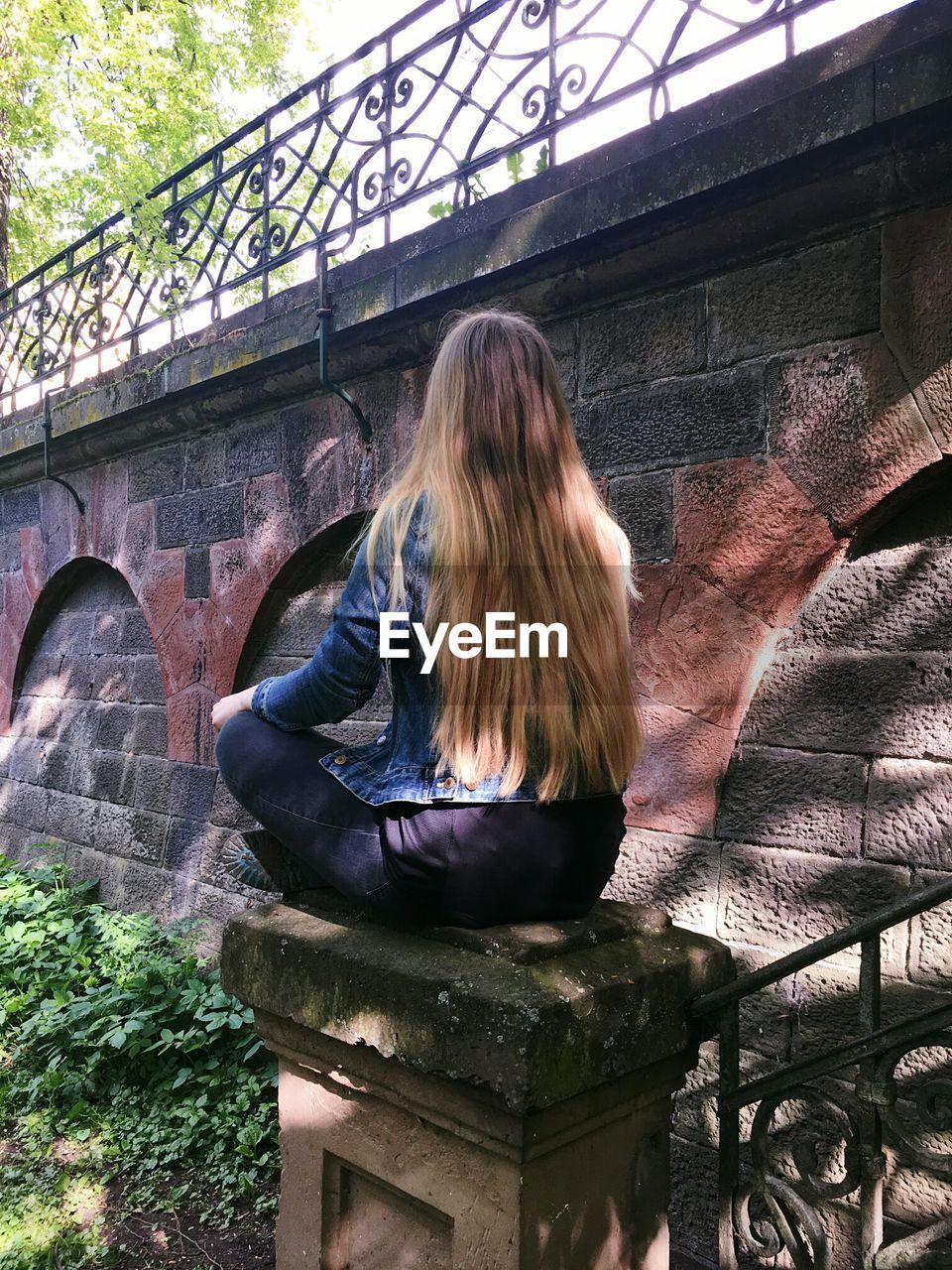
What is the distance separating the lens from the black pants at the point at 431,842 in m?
1.51

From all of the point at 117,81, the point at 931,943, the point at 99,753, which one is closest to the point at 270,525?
the point at 99,753

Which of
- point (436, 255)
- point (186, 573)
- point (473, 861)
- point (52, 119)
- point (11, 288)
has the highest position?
point (52, 119)

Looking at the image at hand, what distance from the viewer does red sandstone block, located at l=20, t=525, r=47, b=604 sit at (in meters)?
6.01

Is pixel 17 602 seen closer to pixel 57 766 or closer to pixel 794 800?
pixel 57 766

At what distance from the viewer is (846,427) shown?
2402mm

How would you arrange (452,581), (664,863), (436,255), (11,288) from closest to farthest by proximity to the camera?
(452,581) < (664,863) < (436,255) < (11,288)

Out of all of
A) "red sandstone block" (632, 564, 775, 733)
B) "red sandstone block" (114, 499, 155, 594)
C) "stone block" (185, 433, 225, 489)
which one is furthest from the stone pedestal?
"red sandstone block" (114, 499, 155, 594)

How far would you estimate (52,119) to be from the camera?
981 centimetres

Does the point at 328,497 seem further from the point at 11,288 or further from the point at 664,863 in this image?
the point at 11,288

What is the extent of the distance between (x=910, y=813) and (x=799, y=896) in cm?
37

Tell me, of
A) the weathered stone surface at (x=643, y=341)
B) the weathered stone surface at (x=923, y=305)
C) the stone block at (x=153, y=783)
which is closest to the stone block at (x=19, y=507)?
the stone block at (x=153, y=783)

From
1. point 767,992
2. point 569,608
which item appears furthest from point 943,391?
point 767,992

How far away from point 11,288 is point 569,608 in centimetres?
664

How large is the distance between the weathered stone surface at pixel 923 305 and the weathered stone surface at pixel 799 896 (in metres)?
1.10
